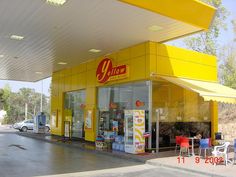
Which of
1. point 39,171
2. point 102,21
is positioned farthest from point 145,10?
point 39,171

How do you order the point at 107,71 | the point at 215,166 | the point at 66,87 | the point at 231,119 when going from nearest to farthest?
the point at 215,166 < the point at 107,71 < the point at 66,87 < the point at 231,119

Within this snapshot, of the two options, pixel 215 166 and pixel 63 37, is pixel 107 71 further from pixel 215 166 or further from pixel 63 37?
pixel 215 166

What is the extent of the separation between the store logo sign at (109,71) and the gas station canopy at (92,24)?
2.21 feet

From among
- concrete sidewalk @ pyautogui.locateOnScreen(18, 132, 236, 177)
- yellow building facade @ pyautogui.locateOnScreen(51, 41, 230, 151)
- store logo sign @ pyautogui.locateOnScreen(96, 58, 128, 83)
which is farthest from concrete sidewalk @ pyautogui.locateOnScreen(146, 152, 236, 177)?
store logo sign @ pyautogui.locateOnScreen(96, 58, 128, 83)

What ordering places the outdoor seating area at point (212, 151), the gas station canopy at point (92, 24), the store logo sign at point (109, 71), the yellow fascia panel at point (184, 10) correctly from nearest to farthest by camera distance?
the yellow fascia panel at point (184, 10)
the gas station canopy at point (92, 24)
the outdoor seating area at point (212, 151)
the store logo sign at point (109, 71)

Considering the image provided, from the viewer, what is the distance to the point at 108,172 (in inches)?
395

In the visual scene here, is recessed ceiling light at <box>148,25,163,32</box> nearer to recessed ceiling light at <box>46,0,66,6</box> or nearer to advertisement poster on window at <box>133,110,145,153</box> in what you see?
advertisement poster on window at <box>133,110,145,153</box>

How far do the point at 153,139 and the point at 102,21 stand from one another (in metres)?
5.90

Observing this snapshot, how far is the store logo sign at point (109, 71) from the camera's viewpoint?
53.4ft

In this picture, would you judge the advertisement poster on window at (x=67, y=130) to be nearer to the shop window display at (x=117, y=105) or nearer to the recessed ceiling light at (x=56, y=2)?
the shop window display at (x=117, y=105)

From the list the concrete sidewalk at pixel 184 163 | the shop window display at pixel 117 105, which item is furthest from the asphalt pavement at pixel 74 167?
the shop window display at pixel 117 105

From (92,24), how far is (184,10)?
3539 mm

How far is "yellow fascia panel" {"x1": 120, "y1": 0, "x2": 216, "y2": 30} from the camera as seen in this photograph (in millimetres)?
10499

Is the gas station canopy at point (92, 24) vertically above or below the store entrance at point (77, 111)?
above
